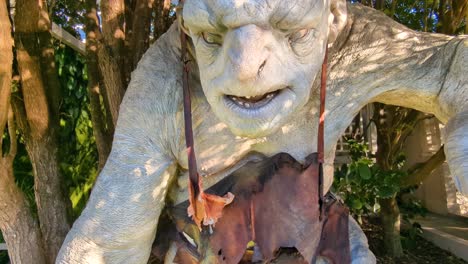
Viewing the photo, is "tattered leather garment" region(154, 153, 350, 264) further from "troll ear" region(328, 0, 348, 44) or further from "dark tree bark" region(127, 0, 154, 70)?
"dark tree bark" region(127, 0, 154, 70)

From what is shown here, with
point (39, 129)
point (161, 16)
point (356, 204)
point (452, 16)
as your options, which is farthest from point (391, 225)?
point (39, 129)

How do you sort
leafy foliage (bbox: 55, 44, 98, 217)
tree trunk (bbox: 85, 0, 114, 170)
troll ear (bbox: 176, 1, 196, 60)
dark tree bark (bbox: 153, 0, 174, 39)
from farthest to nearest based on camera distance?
leafy foliage (bbox: 55, 44, 98, 217)
dark tree bark (bbox: 153, 0, 174, 39)
tree trunk (bbox: 85, 0, 114, 170)
troll ear (bbox: 176, 1, 196, 60)

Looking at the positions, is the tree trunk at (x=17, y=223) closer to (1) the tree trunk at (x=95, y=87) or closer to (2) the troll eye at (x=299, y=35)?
(1) the tree trunk at (x=95, y=87)

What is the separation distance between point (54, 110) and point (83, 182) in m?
1.73

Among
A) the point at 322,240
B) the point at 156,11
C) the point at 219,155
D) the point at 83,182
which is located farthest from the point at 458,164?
the point at 83,182

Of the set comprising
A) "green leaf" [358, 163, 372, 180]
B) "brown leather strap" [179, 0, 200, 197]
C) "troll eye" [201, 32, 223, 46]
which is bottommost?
"green leaf" [358, 163, 372, 180]

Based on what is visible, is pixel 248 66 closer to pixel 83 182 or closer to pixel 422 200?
pixel 83 182

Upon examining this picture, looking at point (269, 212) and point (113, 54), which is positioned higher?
point (113, 54)

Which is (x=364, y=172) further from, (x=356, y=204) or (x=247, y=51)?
(x=247, y=51)

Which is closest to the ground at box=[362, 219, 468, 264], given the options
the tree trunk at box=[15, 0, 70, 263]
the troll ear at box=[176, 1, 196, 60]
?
the tree trunk at box=[15, 0, 70, 263]

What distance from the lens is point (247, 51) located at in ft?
3.52

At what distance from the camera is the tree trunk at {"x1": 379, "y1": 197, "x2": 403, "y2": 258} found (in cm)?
401

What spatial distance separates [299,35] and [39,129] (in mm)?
1504

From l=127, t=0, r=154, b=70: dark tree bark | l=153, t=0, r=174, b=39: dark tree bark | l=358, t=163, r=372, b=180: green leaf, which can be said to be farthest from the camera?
l=358, t=163, r=372, b=180: green leaf
